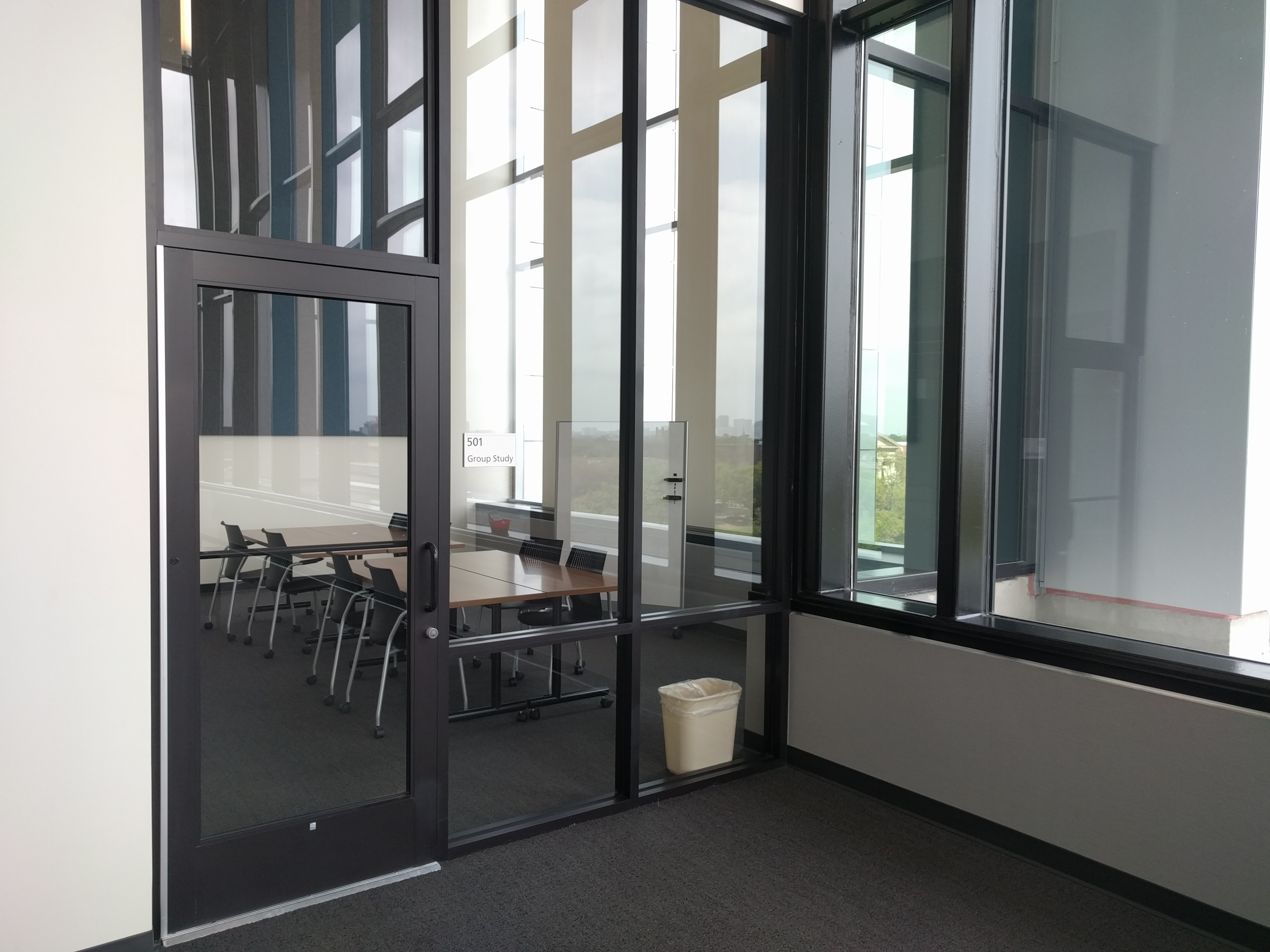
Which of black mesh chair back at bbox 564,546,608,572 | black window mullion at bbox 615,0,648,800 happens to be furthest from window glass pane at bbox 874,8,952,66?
black mesh chair back at bbox 564,546,608,572

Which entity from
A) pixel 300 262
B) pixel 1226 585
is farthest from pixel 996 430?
pixel 300 262

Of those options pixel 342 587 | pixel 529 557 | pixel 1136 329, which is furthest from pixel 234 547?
pixel 1136 329

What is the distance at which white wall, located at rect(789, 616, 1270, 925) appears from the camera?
252cm

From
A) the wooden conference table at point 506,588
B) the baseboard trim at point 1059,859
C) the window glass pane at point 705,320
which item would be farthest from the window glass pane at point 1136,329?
the wooden conference table at point 506,588

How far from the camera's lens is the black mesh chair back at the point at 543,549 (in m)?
3.25

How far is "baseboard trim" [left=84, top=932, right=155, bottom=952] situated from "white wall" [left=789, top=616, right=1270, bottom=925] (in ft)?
8.13

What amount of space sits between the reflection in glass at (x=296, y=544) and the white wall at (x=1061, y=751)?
178 cm

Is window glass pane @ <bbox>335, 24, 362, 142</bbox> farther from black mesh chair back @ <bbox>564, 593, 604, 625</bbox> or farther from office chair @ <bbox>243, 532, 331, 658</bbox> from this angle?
black mesh chair back @ <bbox>564, 593, 604, 625</bbox>

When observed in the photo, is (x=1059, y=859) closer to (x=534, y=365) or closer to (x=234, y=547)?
(x=534, y=365)

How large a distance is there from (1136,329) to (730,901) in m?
2.23

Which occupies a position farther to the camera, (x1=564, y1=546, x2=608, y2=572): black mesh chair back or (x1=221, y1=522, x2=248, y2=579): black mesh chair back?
(x1=564, y1=546, x2=608, y2=572): black mesh chair back

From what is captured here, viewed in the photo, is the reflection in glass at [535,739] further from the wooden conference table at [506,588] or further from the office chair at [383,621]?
the office chair at [383,621]

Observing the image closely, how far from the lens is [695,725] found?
3.61 metres

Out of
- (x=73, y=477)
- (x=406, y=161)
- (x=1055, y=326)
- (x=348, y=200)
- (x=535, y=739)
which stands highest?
(x=406, y=161)
